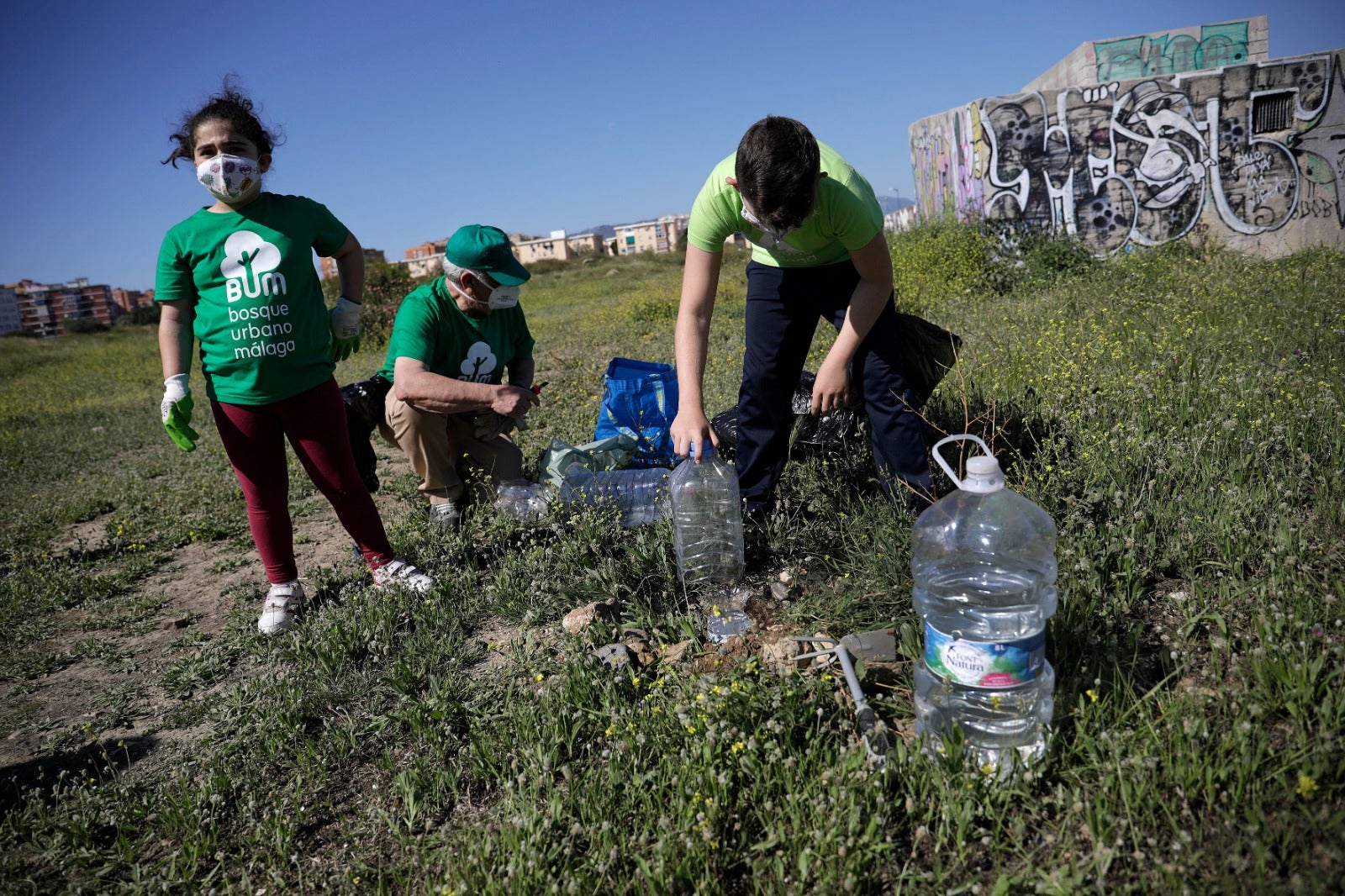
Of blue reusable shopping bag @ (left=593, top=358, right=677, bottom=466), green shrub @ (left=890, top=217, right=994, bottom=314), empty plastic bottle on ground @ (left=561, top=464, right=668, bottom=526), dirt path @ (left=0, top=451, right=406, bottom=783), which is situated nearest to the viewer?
dirt path @ (left=0, top=451, right=406, bottom=783)

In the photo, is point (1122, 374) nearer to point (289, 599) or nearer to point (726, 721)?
point (726, 721)

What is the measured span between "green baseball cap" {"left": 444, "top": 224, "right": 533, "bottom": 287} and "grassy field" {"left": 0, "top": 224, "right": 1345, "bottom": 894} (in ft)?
4.06

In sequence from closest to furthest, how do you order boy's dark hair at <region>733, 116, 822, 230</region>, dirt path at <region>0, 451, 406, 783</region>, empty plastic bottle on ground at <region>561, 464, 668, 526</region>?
boy's dark hair at <region>733, 116, 822, 230</region> < dirt path at <region>0, 451, 406, 783</region> < empty plastic bottle on ground at <region>561, 464, 668, 526</region>

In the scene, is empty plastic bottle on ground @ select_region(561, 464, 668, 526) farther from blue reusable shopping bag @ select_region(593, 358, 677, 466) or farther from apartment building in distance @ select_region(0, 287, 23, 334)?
apartment building in distance @ select_region(0, 287, 23, 334)

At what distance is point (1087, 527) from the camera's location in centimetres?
283

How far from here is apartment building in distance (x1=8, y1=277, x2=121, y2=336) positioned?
105750 mm

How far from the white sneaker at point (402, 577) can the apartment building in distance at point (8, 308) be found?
151 meters

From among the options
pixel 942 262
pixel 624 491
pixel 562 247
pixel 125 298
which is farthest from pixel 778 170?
pixel 125 298

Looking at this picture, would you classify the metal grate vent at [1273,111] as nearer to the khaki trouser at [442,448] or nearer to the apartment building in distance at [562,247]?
the khaki trouser at [442,448]

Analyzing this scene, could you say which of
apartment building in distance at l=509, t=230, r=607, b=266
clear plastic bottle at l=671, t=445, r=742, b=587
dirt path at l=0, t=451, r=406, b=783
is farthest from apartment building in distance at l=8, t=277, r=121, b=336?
clear plastic bottle at l=671, t=445, r=742, b=587

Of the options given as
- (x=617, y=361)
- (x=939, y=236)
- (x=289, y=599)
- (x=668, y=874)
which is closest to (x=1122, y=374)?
(x=617, y=361)

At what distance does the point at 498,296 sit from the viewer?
157 inches

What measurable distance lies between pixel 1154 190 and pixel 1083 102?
5.48 feet

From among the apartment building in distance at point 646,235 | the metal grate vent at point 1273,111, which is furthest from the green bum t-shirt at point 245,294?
Result: the apartment building in distance at point 646,235
